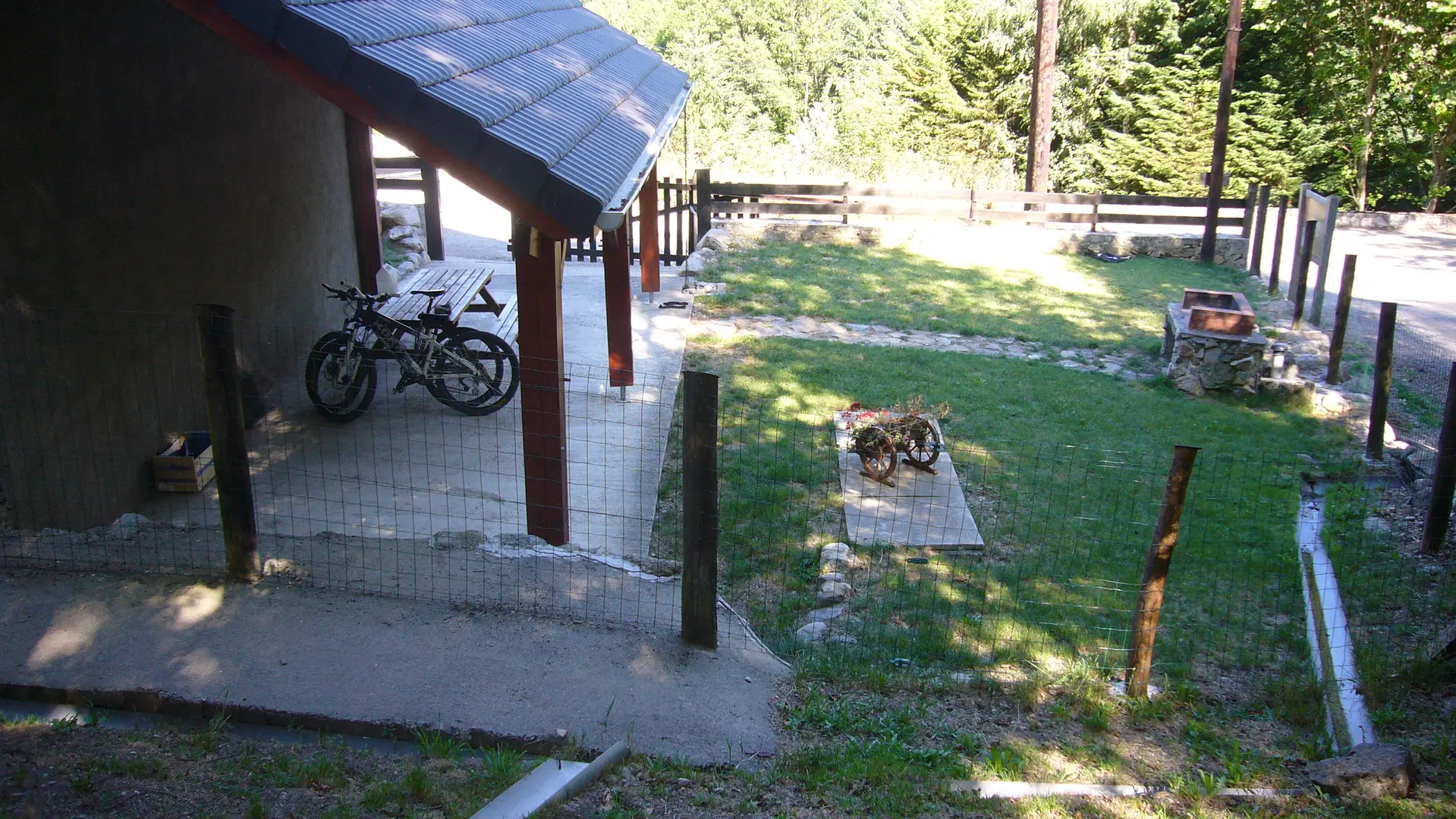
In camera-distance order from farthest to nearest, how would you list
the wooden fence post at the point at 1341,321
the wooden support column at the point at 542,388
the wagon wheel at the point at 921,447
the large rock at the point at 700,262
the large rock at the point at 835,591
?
the large rock at the point at 700,262
the wooden fence post at the point at 1341,321
the wagon wheel at the point at 921,447
the large rock at the point at 835,591
the wooden support column at the point at 542,388

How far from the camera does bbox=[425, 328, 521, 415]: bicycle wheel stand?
7.39 meters

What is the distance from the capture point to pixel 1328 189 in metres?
24.8

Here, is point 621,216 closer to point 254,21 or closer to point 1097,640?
point 254,21

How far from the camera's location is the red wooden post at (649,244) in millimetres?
11398

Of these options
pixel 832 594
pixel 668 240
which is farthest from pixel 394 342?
pixel 668 240

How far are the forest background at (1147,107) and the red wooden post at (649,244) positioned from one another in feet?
36.4

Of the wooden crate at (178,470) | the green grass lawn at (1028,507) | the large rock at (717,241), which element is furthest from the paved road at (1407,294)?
the wooden crate at (178,470)

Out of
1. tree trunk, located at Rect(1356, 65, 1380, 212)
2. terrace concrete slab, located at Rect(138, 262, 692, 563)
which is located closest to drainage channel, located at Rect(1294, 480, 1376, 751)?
Answer: terrace concrete slab, located at Rect(138, 262, 692, 563)

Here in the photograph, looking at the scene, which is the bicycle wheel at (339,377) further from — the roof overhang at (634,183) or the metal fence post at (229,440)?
the metal fence post at (229,440)

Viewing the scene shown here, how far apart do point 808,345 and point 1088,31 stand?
21234 millimetres

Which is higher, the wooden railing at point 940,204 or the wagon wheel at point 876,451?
the wooden railing at point 940,204

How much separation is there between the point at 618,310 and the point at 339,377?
228cm

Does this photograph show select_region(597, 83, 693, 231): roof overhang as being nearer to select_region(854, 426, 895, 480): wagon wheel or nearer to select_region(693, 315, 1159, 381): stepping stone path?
select_region(854, 426, 895, 480): wagon wheel

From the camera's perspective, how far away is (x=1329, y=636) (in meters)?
4.98
